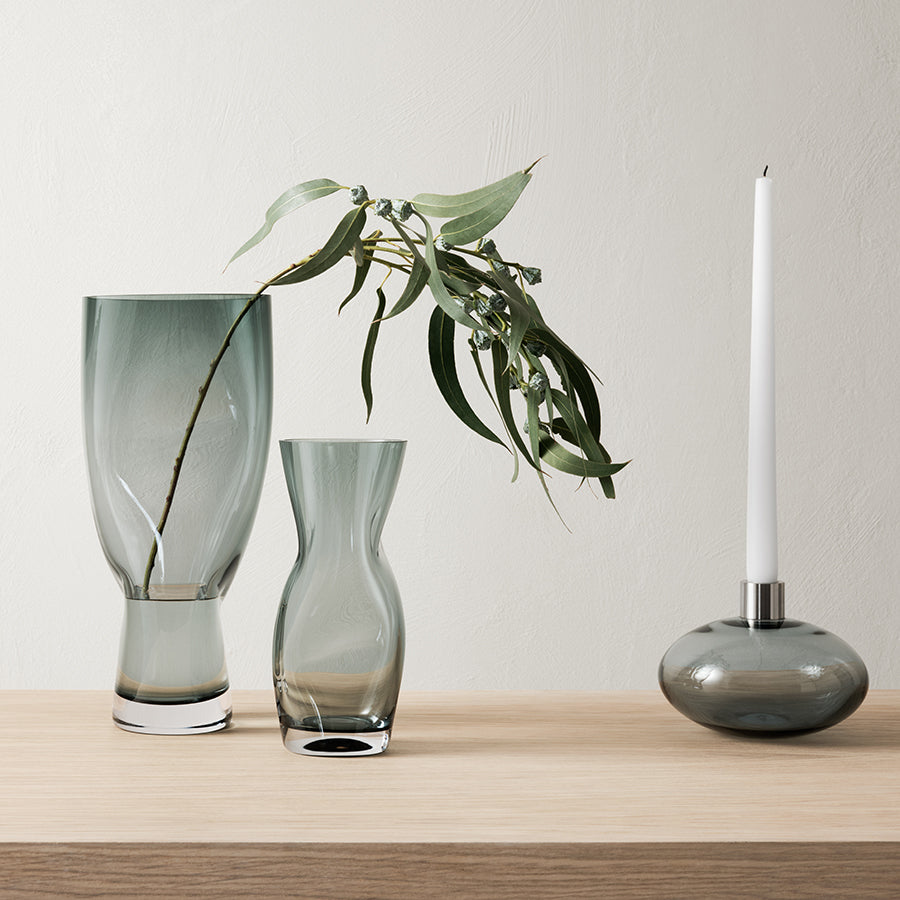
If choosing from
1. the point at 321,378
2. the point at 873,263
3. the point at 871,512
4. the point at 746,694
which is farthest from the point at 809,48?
the point at 746,694

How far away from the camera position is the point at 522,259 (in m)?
1.50

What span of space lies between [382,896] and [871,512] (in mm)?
1167

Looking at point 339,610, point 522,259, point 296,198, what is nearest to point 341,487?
point 339,610

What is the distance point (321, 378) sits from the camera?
1.50 m

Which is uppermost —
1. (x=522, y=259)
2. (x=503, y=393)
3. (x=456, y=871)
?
(x=522, y=259)

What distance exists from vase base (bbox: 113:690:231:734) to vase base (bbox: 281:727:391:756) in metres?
0.08

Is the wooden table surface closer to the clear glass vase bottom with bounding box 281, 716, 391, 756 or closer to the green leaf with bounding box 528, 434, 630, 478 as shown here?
the clear glass vase bottom with bounding box 281, 716, 391, 756

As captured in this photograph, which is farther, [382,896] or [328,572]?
[328,572]

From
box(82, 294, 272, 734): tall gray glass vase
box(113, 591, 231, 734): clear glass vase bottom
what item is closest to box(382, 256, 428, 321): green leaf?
box(82, 294, 272, 734): tall gray glass vase

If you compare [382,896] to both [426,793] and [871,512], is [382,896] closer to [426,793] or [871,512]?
[426,793]

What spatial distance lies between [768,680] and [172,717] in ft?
1.15

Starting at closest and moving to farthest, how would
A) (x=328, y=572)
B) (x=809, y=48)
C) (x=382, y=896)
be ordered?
(x=382, y=896), (x=328, y=572), (x=809, y=48)

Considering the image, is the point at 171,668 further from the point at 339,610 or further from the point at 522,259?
the point at 522,259

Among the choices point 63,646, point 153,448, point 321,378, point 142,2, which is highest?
point 142,2
